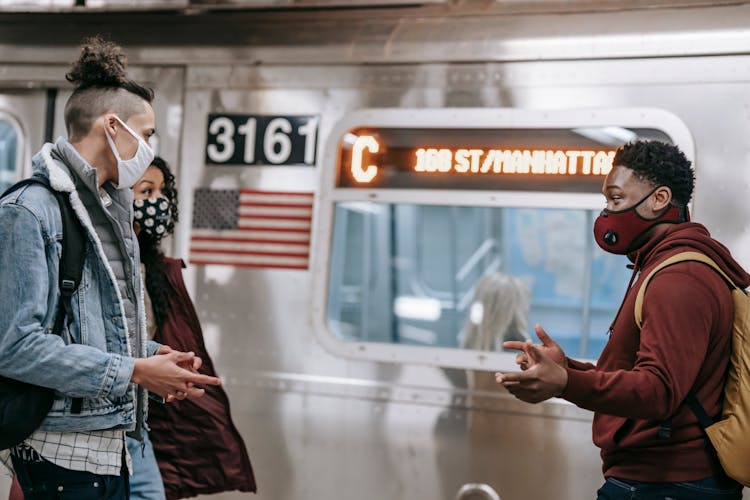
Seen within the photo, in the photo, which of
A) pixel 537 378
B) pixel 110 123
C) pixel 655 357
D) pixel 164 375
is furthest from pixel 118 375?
pixel 655 357

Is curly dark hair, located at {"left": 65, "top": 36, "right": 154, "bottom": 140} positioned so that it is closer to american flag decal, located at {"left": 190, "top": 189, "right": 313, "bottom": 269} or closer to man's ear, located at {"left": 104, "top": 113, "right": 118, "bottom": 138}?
man's ear, located at {"left": 104, "top": 113, "right": 118, "bottom": 138}

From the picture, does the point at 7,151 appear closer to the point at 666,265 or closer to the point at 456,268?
the point at 666,265

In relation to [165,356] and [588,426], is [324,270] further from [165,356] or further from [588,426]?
[165,356]

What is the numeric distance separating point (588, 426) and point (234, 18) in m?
2.17

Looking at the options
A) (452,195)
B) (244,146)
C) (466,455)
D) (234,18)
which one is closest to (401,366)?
(466,455)

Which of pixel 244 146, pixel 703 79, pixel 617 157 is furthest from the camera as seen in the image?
pixel 244 146

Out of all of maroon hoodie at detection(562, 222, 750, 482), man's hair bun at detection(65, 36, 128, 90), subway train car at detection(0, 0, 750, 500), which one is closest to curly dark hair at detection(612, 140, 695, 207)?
maroon hoodie at detection(562, 222, 750, 482)

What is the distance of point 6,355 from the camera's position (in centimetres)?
189

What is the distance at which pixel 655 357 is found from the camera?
2059 millimetres

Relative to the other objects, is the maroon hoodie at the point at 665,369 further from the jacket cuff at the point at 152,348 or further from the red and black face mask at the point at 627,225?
the jacket cuff at the point at 152,348

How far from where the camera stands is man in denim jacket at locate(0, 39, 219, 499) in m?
1.93

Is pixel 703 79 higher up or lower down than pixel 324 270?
higher up

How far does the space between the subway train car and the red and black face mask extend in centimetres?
87

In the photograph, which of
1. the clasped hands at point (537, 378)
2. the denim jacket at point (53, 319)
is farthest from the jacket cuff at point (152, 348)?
the clasped hands at point (537, 378)
